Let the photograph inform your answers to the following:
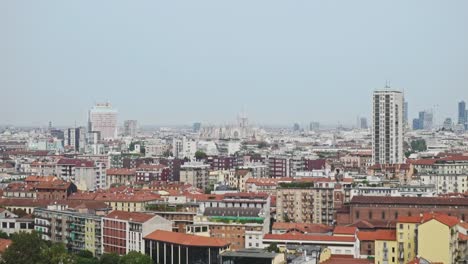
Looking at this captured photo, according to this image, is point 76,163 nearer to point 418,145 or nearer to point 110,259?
point 110,259

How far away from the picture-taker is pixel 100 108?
13275 centimetres

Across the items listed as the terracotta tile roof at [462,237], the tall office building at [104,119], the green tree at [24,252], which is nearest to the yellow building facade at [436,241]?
the terracotta tile roof at [462,237]

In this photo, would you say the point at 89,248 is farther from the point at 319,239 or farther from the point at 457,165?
the point at 457,165

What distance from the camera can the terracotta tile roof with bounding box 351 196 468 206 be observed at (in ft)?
109

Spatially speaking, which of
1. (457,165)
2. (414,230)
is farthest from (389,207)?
(457,165)

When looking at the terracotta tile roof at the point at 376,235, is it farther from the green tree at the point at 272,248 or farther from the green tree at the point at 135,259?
the green tree at the point at 135,259

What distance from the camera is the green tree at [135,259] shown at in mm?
25375

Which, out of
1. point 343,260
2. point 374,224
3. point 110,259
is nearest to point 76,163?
point 374,224

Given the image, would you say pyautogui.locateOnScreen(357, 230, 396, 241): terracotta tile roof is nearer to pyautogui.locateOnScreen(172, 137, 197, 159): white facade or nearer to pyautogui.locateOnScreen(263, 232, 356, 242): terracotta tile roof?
pyautogui.locateOnScreen(263, 232, 356, 242): terracotta tile roof

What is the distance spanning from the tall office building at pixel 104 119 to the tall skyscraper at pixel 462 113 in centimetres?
4731

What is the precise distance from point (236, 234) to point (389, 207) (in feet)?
19.4

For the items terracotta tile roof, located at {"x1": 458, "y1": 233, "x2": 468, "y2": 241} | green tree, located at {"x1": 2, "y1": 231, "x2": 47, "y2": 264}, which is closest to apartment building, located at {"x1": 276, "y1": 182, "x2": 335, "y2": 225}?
terracotta tile roof, located at {"x1": 458, "y1": 233, "x2": 468, "y2": 241}

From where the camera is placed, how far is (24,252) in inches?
976

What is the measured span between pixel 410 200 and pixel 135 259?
1181 centimetres
